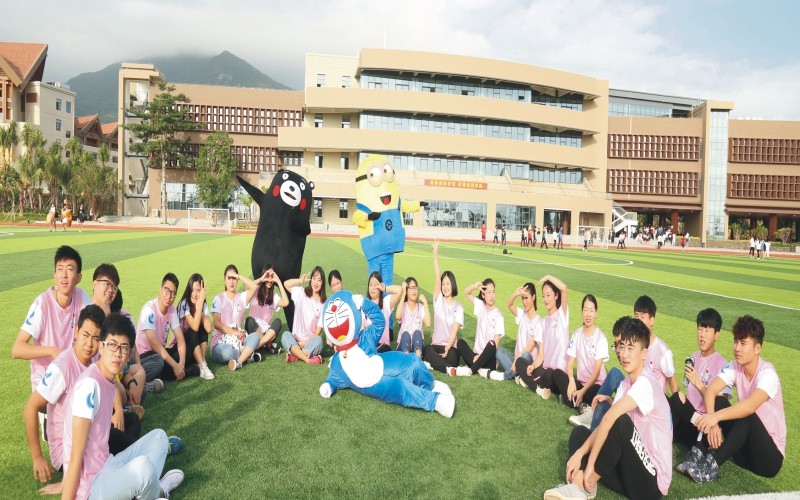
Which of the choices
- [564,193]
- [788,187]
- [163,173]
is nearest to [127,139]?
[163,173]

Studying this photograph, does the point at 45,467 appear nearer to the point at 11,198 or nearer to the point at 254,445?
the point at 254,445

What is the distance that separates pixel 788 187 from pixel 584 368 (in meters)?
78.5

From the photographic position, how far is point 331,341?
5793 millimetres

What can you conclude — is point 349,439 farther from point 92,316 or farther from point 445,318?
point 445,318

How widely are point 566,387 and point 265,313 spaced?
4.72 meters

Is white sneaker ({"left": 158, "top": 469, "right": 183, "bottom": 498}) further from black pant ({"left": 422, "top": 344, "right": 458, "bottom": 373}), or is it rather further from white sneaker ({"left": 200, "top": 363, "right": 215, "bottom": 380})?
black pant ({"left": 422, "top": 344, "right": 458, "bottom": 373})

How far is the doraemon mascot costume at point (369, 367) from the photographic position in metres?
5.61

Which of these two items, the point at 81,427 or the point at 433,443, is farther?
the point at 433,443

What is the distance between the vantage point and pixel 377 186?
34.8 ft

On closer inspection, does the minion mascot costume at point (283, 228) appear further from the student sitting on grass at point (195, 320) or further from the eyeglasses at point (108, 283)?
the eyeglasses at point (108, 283)

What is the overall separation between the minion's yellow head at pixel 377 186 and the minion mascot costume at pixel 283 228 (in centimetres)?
145

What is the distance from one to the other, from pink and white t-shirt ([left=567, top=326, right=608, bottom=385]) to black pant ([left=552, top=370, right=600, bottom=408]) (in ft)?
0.29

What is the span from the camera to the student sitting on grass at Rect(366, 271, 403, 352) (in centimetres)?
744

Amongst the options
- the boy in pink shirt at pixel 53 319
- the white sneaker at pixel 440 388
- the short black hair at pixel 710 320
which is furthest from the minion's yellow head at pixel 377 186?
the short black hair at pixel 710 320
